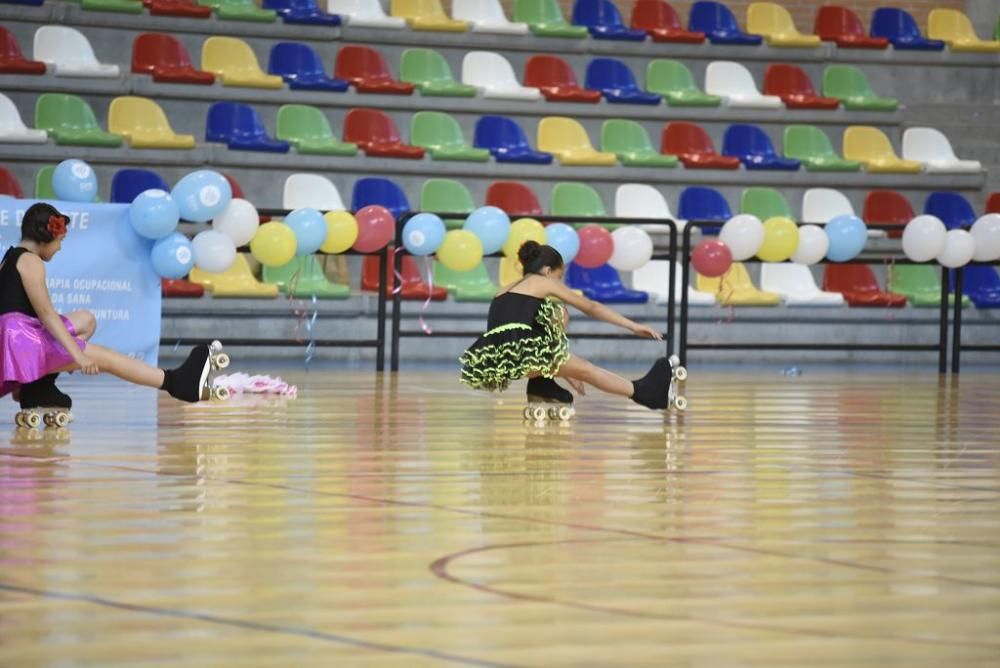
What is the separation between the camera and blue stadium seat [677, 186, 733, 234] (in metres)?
12.8

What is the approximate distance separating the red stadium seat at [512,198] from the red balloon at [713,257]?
183 centimetres

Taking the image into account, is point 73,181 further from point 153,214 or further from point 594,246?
point 594,246

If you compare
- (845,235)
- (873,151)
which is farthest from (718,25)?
(845,235)

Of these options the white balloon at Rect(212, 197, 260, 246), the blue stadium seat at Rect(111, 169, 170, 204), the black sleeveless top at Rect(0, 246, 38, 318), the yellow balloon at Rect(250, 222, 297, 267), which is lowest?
the black sleeveless top at Rect(0, 246, 38, 318)

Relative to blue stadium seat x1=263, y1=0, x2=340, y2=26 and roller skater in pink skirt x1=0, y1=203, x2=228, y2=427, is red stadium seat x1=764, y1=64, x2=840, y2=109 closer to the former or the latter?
blue stadium seat x1=263, y1=0, x2=340, y2=26

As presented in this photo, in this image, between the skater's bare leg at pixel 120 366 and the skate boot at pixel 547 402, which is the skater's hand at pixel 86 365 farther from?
the skate boot at pixel 547 402

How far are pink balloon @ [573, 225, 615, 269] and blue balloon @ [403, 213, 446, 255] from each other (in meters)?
1.01

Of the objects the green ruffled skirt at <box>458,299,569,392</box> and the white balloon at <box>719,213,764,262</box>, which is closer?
the green ruffled skirt at <box>458,299,569,392</box>

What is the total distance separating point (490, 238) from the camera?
1006 centimetres

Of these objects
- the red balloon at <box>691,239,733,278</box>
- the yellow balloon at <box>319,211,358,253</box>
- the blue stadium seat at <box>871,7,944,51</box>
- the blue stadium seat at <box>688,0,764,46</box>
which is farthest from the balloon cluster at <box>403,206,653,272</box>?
the blue stadium seat at <box>871,7,944,51</box>

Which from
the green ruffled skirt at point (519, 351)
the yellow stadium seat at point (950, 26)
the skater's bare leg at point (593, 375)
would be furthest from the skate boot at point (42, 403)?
the yellow stadium seat at point (950, 26)

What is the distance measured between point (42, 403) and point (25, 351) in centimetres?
26

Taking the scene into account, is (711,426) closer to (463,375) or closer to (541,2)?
(463,375)

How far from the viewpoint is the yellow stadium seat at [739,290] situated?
12.2 m
